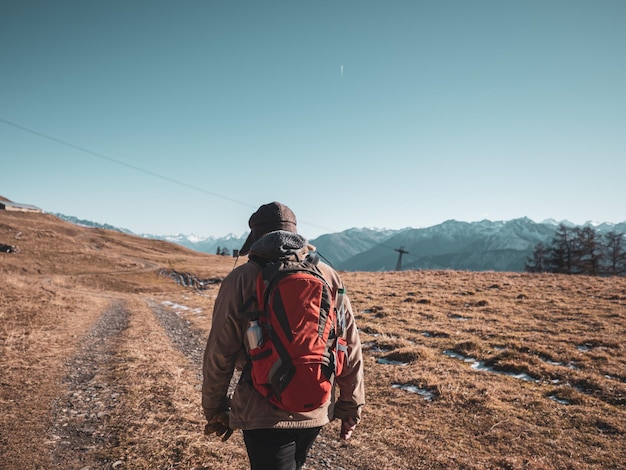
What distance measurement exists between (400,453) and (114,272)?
55614 mm

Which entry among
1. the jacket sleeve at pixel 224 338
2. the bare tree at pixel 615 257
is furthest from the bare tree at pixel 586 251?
the jacket sleeve at pixel 224 338

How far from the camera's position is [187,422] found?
246 inches

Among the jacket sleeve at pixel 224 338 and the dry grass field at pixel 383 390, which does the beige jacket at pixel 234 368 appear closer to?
the jacket sleeve at pixel 224 338

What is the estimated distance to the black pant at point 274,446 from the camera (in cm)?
266

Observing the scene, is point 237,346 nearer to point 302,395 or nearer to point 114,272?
point 302,395

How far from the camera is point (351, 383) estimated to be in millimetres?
3271

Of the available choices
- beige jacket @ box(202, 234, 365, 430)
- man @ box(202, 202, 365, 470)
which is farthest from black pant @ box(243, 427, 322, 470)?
beige jacket @ box(202, 234, 365, 430)

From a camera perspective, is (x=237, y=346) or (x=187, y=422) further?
(x=187, y=422)

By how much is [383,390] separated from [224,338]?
294 inches

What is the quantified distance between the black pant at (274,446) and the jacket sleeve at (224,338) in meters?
0.53

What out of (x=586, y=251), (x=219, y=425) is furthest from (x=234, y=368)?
(x=586, y=251)

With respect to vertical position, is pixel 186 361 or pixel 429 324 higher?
pixel 429 324

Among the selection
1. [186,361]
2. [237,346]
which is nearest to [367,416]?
[237,346]

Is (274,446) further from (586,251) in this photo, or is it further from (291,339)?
(586,251)
